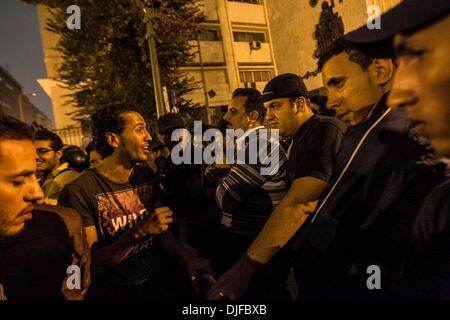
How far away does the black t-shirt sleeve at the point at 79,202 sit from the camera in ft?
7.17

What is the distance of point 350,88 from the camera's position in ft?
6.21

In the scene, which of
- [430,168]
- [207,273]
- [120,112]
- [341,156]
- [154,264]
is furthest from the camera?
[120,112]

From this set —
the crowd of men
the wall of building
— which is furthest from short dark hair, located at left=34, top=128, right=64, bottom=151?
the wall of building

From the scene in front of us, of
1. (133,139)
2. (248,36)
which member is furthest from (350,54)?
(248,36)

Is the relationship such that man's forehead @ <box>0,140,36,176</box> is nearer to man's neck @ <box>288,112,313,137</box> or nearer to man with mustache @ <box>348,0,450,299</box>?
man with mustache @ <box>348,0,450,299</box>

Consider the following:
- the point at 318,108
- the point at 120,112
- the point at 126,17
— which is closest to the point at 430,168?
the point at 120,112

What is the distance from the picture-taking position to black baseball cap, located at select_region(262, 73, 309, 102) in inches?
98.3

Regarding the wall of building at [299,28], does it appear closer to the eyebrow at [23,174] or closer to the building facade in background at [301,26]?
the building facade in background at [301,26]

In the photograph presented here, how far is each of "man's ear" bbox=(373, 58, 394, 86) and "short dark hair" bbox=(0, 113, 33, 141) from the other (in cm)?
202

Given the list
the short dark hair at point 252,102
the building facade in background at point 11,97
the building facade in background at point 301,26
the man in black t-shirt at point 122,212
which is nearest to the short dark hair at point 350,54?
the short dark hair at point 252,102

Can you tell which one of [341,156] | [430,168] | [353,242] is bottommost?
[353,242]
